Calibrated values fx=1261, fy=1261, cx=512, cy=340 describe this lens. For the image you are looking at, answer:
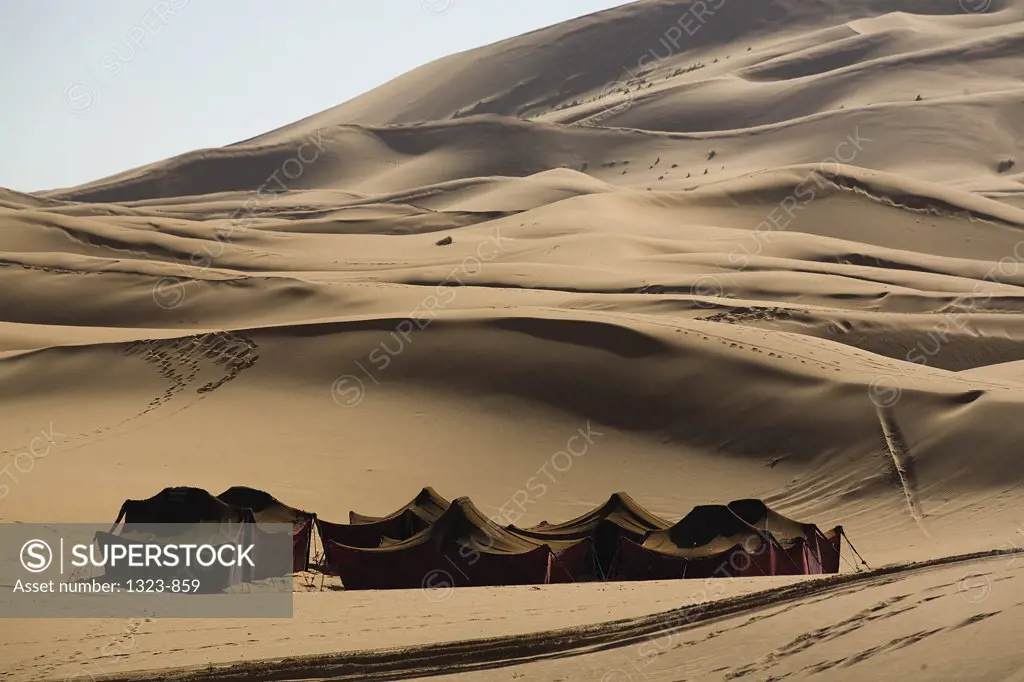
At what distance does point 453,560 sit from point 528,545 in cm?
81

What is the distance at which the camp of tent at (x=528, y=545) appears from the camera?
41.4ft

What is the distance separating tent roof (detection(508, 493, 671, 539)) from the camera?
13727mm

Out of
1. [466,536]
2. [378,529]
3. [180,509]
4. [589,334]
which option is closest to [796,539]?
[466,536]

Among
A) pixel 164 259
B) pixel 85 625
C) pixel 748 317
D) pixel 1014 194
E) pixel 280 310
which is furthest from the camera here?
pixel 1014 194

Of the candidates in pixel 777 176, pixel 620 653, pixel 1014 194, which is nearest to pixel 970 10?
pixel 1014 194

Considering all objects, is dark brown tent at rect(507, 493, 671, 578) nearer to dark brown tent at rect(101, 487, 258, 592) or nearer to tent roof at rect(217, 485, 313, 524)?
tent roof at rect(217, 485, 313, 524)

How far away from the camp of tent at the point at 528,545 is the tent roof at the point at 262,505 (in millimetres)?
246

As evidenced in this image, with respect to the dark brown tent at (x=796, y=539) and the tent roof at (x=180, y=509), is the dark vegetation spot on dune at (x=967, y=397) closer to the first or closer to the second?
the dark brown tent at (x=796, y=539)

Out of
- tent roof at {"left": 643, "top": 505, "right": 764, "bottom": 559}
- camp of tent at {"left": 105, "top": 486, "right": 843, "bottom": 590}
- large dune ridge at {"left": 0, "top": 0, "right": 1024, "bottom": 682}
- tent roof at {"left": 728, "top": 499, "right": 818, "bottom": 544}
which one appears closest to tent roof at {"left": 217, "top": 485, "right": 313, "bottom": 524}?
camp of tent at {"left": 105, "top": 486, "right": 843, "bottom": 590}

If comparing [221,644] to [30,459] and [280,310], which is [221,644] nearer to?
[30,459]

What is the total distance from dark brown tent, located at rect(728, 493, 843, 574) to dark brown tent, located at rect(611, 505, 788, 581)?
0.20 meters

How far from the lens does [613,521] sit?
13.8m

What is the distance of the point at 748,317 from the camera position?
25641 mm

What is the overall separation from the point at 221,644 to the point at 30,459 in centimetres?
1082
